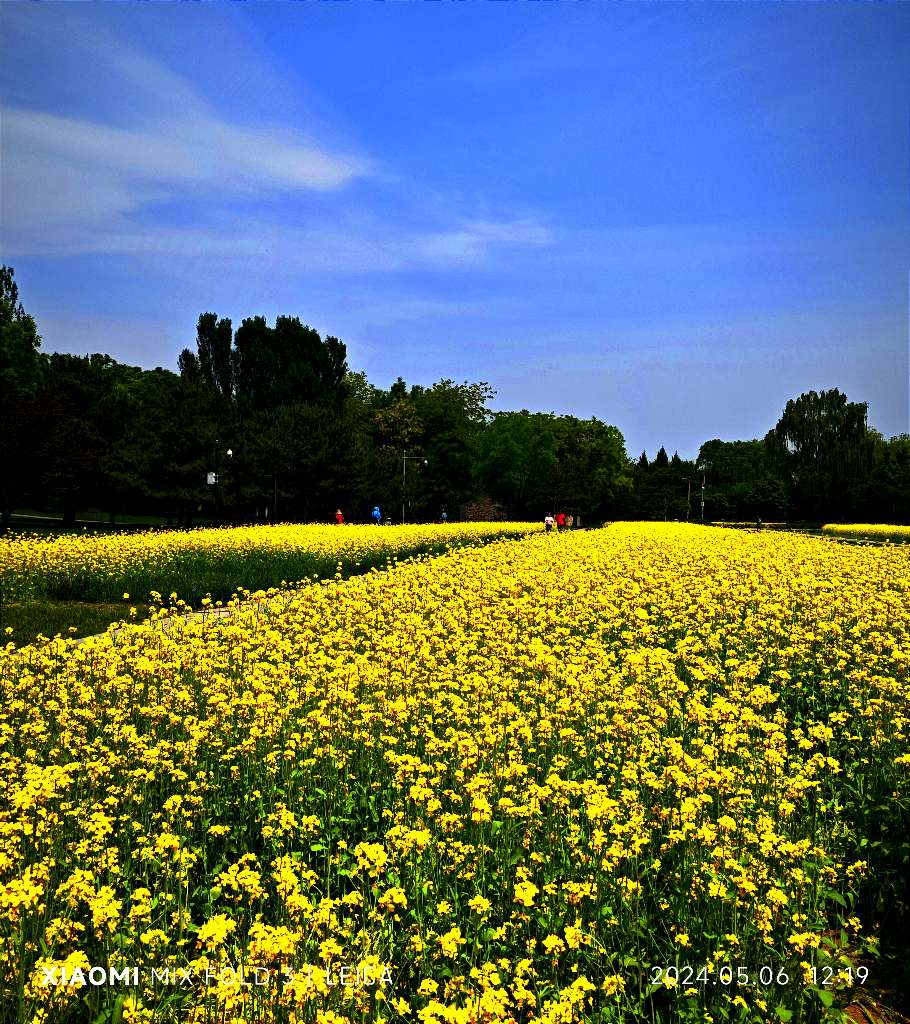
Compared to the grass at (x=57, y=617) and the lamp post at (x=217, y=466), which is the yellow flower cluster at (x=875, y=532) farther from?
the grass at (x=57, y=617)

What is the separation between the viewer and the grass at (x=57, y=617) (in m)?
11.9

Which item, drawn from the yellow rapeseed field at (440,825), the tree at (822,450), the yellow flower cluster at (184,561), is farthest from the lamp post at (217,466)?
the tree at (822,450)

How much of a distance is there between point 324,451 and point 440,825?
44542 millimetres

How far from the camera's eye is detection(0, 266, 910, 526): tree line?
39.1m

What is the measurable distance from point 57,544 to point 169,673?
1611 cm

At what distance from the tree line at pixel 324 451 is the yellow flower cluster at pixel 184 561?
13.6m

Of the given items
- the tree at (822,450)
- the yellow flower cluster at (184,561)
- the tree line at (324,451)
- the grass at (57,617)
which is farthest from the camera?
the tree at (822,450)

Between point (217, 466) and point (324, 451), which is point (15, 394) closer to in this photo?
point (217, 466)

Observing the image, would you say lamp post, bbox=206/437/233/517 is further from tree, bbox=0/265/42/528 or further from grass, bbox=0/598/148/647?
grass, bbox=0/598/148/647

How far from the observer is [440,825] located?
4.50 meters

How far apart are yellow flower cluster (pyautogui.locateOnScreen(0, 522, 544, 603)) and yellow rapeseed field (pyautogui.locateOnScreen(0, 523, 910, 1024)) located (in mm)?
7830

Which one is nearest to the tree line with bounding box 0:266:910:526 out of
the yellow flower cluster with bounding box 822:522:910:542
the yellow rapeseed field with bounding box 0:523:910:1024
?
the yellow flower cluster with bounding box 822:522:910:542

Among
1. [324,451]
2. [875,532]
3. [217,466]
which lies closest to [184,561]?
[217,466]

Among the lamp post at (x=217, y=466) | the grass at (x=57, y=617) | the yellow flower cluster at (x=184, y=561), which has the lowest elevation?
the grass at (x=57, y=617)
